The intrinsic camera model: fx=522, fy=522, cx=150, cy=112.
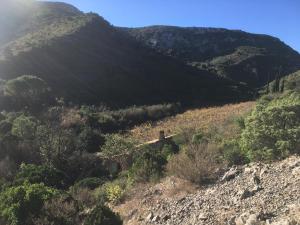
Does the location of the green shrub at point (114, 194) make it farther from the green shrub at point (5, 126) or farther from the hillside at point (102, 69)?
the hillside at point (102, 69)

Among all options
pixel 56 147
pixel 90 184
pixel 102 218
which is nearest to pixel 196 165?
pixel 102 218

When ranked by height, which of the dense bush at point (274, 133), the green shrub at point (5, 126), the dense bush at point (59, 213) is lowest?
the green shrub at point (5, 126)

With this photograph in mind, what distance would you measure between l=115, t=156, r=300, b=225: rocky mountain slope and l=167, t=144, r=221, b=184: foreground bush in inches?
11.5

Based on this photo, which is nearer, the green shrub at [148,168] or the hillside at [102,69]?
the green shrub at [148,168]

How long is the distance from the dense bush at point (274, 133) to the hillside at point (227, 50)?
7544 centimetres

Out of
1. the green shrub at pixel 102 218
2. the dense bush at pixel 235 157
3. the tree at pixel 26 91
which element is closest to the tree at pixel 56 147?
the dense bush at pixel 235 157

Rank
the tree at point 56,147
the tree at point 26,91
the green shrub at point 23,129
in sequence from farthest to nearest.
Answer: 1. the tree at point 26,91
2. the green shrub at point 23,129
3. the tree at point 56,147

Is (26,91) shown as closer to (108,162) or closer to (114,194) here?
(108,162)

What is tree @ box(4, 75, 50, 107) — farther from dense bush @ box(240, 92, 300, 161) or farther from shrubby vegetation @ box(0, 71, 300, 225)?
dense bush @ box(240, 92, 300, 161)

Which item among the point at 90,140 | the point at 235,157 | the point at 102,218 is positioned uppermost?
the point at 235,157

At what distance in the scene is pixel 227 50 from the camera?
125 meters

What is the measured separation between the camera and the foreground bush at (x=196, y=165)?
566 inches

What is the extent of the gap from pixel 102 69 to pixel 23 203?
5145 centimetres

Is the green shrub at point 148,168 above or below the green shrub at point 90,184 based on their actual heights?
above
